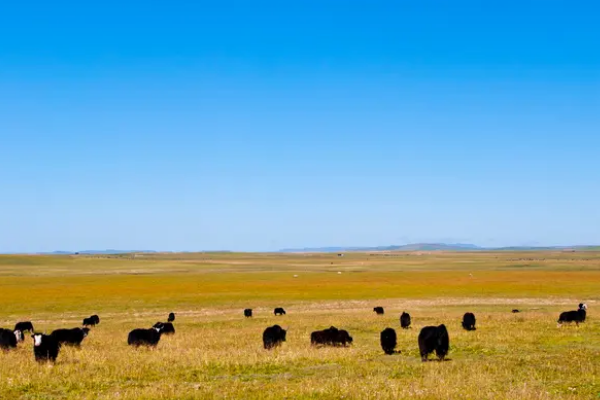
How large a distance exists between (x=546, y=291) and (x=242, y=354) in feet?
152

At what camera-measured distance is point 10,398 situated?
12.9 meters

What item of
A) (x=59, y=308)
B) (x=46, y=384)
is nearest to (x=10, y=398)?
(x=46, y=384)

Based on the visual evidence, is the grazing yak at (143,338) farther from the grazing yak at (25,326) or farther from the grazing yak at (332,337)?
the grazing yak at (25,326)

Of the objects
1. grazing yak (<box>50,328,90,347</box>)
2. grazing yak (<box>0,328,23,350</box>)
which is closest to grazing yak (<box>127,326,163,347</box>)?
grazing yak (<box>50,328,90,347</box>)

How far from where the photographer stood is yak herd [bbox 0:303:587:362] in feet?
56.3

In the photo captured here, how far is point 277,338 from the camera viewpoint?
21.2 metres

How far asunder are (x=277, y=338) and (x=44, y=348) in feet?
26.0

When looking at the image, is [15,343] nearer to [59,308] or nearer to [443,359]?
[443,359]

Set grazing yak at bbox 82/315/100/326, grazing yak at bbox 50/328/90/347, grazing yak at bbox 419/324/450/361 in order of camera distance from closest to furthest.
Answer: grazing yak at bbox 419/324/450/361 < grazing yak at bbox 50/328/90/347 < grazing yak at bbox 82/315/100/326

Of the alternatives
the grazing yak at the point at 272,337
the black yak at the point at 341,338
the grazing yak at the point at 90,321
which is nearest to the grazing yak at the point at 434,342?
the black yak at the point at 341,338

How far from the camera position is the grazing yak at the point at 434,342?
56.1ft

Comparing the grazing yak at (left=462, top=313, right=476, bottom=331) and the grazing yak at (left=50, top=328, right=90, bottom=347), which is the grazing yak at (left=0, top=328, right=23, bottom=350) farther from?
the grazing yak at (left=462, top=313, right=476, bottom=331)

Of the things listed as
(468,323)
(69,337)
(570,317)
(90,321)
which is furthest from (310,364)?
(90,321)

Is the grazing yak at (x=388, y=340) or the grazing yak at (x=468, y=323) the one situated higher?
the grazing yak at (x=388, y=340)
